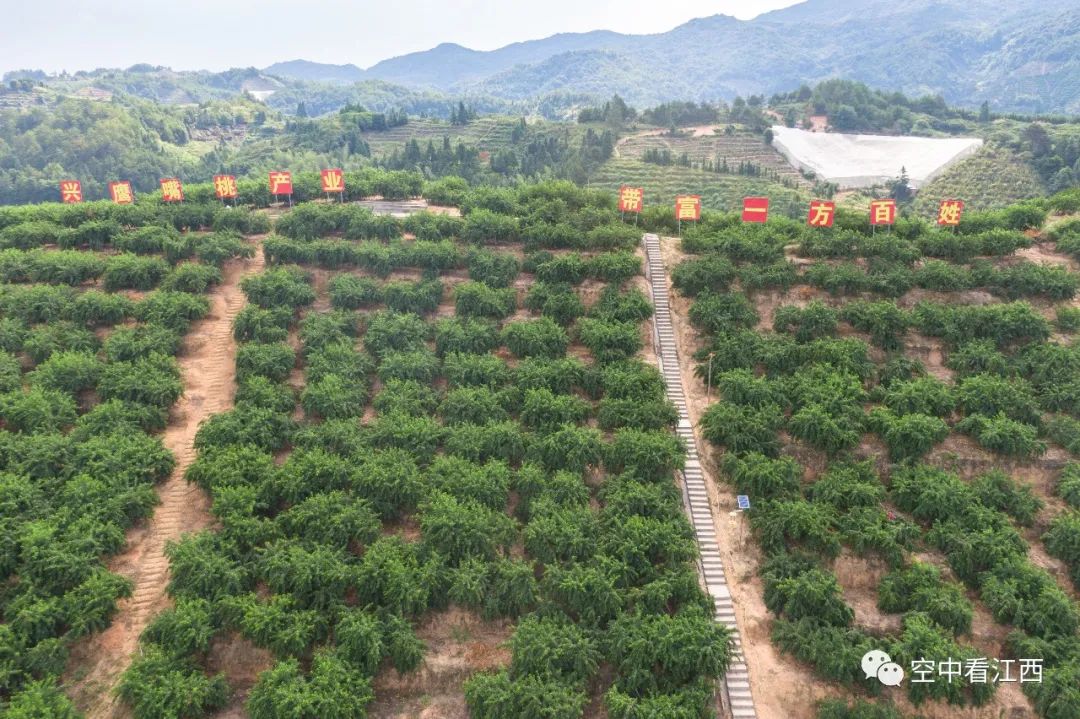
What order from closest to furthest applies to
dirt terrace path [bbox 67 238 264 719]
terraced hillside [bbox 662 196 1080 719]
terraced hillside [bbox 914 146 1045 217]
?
terraced hillside [bbox 662 196 1080 719] → dirt terrace path [bbox 67 238 264 719] → terraced hillside [bbox 914 146 1045 217]

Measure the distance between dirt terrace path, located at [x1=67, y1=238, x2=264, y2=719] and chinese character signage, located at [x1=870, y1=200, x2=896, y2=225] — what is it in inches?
1060

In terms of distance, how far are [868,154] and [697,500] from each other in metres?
77.9

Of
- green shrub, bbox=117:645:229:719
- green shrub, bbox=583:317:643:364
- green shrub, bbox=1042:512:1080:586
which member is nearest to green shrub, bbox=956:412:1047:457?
green shrub, bbox=1042:512:1080:586

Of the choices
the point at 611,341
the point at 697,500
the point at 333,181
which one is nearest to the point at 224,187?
the point at 333,181

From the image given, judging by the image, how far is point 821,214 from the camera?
2828 centimetres

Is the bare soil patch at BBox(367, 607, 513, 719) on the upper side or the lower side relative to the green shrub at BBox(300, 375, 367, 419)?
lower

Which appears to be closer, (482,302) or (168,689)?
(168,689)

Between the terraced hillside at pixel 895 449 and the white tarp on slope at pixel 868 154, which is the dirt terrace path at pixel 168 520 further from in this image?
the white tarp on slope at pixel 868 154

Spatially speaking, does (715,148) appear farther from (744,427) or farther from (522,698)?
(522,698)

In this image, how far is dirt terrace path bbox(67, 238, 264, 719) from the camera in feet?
48.6

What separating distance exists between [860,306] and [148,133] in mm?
118445

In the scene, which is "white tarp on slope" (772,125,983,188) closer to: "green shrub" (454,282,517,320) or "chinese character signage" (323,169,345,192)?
"chinese character signage" (323,169,345,192)

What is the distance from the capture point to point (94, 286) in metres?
27.5

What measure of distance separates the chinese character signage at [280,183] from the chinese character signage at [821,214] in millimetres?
25901
